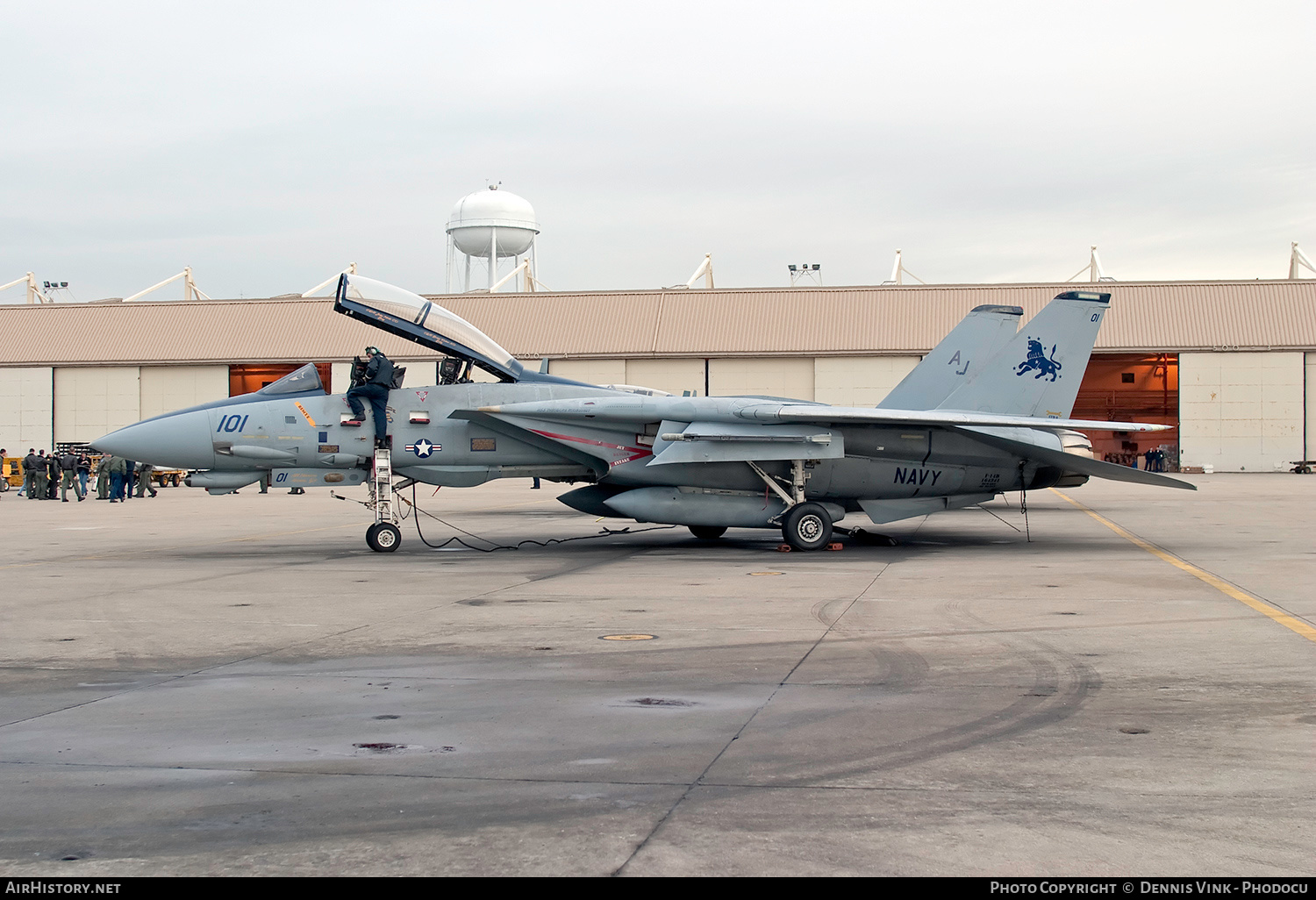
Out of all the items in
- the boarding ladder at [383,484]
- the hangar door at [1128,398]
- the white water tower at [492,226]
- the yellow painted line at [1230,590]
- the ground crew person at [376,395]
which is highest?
the white water tower at [492,226]

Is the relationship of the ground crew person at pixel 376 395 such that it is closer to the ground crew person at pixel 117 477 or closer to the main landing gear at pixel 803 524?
the main landing gear at pixel 803 524

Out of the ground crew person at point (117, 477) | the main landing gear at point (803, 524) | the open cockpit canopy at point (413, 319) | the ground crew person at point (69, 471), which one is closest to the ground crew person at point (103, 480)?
the ground crew person at point (69, 471)

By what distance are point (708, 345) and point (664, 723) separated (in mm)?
43983

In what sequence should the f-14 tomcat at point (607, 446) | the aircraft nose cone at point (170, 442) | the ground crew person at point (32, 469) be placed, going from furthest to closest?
the ground crew person at point (32, 469) < the f-14 tomcat at point (607, 446) < the aircraft nose cone at point (170, 442)

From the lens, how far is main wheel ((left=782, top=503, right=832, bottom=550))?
15945 mm

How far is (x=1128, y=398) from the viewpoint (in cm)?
6003

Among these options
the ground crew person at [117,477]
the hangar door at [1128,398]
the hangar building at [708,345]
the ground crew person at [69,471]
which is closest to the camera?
the ground crew person at [117,477]

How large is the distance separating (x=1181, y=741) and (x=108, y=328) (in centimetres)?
5476

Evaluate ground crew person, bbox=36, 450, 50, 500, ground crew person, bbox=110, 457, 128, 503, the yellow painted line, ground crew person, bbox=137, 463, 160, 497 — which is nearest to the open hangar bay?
the yellow painted line

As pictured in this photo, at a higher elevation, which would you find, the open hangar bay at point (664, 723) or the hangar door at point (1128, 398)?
the hangar door at point (1128, 398)

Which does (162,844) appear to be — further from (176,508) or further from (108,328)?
(108,328)

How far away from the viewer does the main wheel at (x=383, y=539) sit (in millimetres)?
15922

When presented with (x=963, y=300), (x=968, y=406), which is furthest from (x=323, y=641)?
(x=963, y=300)

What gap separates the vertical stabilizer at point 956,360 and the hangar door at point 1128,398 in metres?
42.0
